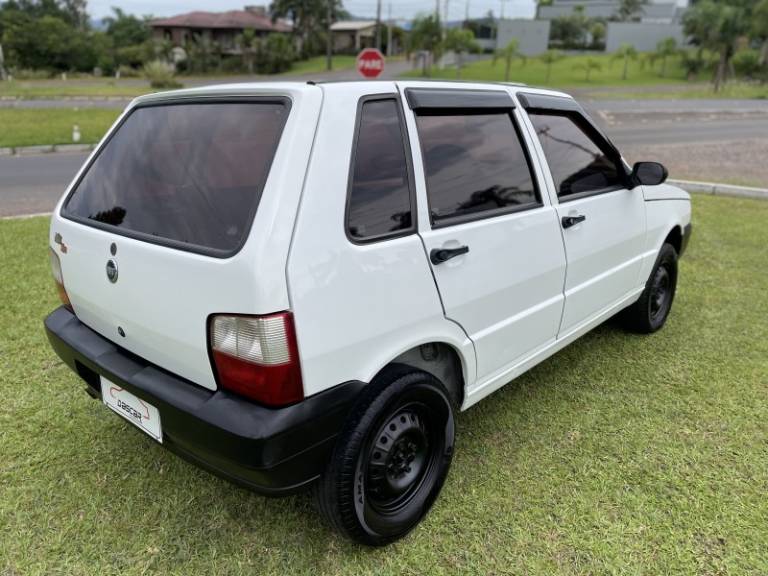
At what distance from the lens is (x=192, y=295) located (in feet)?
6.15

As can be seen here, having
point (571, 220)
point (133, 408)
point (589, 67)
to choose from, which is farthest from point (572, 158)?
point (589, 67)

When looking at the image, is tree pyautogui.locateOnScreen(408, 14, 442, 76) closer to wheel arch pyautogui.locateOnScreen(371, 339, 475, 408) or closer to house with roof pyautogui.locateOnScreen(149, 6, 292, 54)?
house with roof pyautogui.locateOnScreen(149, 6, 292, 54)

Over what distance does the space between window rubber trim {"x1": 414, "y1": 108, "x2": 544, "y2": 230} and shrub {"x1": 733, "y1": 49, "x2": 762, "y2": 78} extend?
172 ft

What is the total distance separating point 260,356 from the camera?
1779mm

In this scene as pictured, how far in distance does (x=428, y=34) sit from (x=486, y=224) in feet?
170

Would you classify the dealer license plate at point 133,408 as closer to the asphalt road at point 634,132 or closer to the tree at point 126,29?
the asphalt road at point 634,132

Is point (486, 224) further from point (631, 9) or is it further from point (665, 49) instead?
point (631, 9)

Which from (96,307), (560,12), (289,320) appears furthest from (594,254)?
(560,12)

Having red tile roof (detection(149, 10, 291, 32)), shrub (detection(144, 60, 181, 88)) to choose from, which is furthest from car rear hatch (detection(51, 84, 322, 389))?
red tile roof (detection(149, 10, 291, 32))

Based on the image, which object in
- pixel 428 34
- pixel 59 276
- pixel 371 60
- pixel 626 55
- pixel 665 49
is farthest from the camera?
pixel 428 34

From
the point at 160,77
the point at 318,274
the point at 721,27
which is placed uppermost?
the point at 721,27

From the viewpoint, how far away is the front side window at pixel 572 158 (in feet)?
9.64

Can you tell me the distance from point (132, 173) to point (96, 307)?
569 millimetres

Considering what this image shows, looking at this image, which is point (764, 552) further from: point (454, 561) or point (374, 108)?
point (374, 108)
